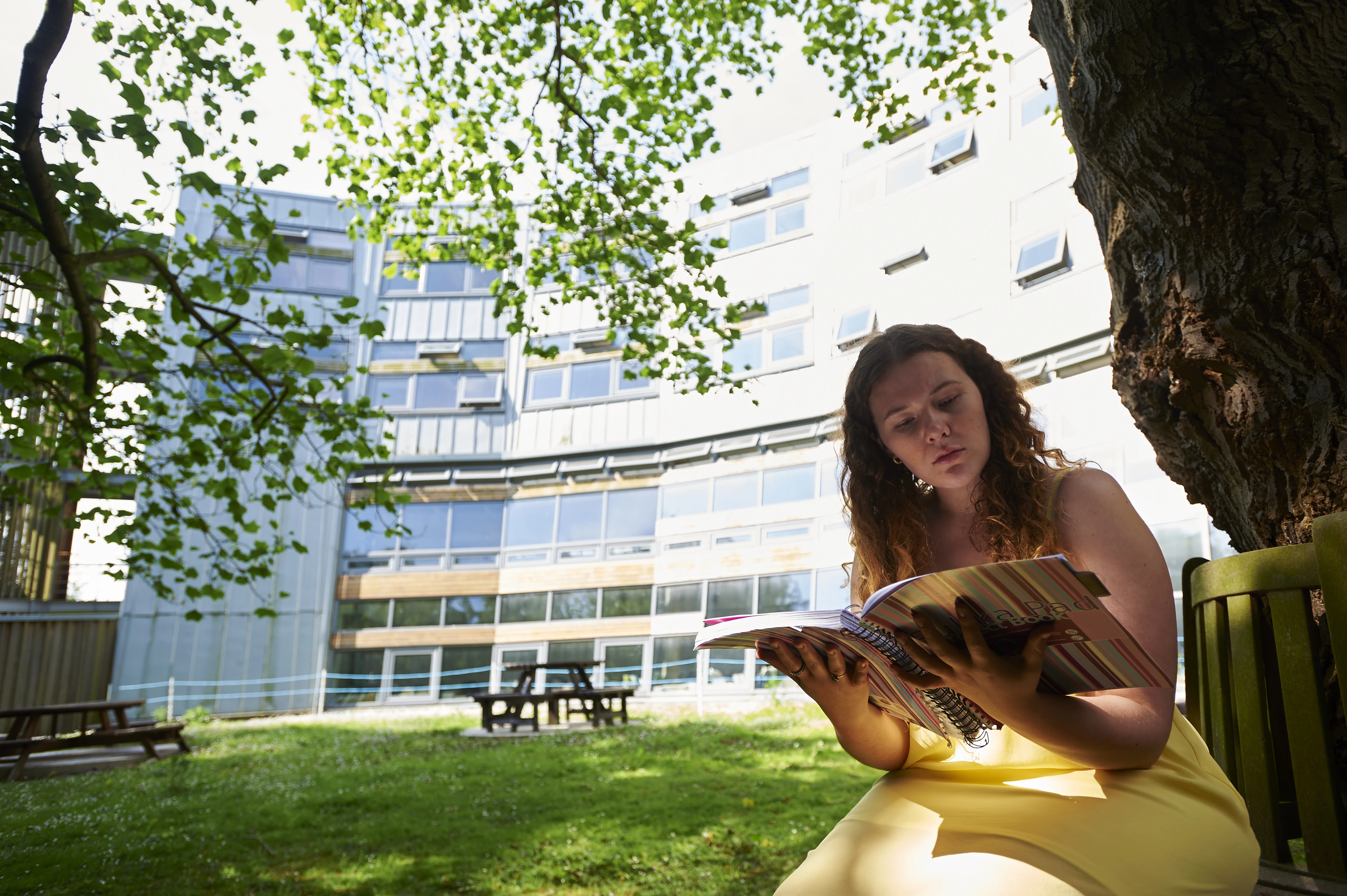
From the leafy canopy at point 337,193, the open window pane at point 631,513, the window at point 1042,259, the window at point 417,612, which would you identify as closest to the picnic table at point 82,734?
the leafy canopy at point 337,193

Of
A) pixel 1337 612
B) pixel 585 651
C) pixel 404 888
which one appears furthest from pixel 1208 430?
pixel 585 651

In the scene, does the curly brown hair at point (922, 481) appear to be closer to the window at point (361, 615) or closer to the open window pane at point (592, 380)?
the open window pane at point (592, 380)

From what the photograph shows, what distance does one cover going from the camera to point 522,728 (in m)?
13.2

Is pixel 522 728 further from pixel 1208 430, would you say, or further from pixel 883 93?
pixel 1208 430

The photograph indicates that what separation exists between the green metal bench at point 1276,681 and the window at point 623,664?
1768 cm

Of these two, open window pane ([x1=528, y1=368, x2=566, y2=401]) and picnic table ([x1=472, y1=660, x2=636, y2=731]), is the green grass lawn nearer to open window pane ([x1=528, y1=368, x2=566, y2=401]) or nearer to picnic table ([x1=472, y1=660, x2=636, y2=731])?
picnic table ([x1=472, y1=660, x2=636, y2=731])

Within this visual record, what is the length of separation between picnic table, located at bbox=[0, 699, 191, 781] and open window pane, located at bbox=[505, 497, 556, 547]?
34.3 ft

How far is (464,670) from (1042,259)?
15.5 m

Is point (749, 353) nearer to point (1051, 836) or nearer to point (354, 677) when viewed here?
point (354, 677)

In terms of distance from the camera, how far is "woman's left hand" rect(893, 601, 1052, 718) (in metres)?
1.40

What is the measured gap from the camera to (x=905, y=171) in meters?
17.0

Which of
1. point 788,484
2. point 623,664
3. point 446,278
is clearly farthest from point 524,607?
point 446,278

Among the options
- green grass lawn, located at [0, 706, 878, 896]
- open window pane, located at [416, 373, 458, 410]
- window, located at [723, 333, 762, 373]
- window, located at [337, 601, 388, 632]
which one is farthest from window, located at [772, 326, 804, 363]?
window, located at [337, 601, 388, 632]

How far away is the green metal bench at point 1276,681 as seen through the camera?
171 cm
